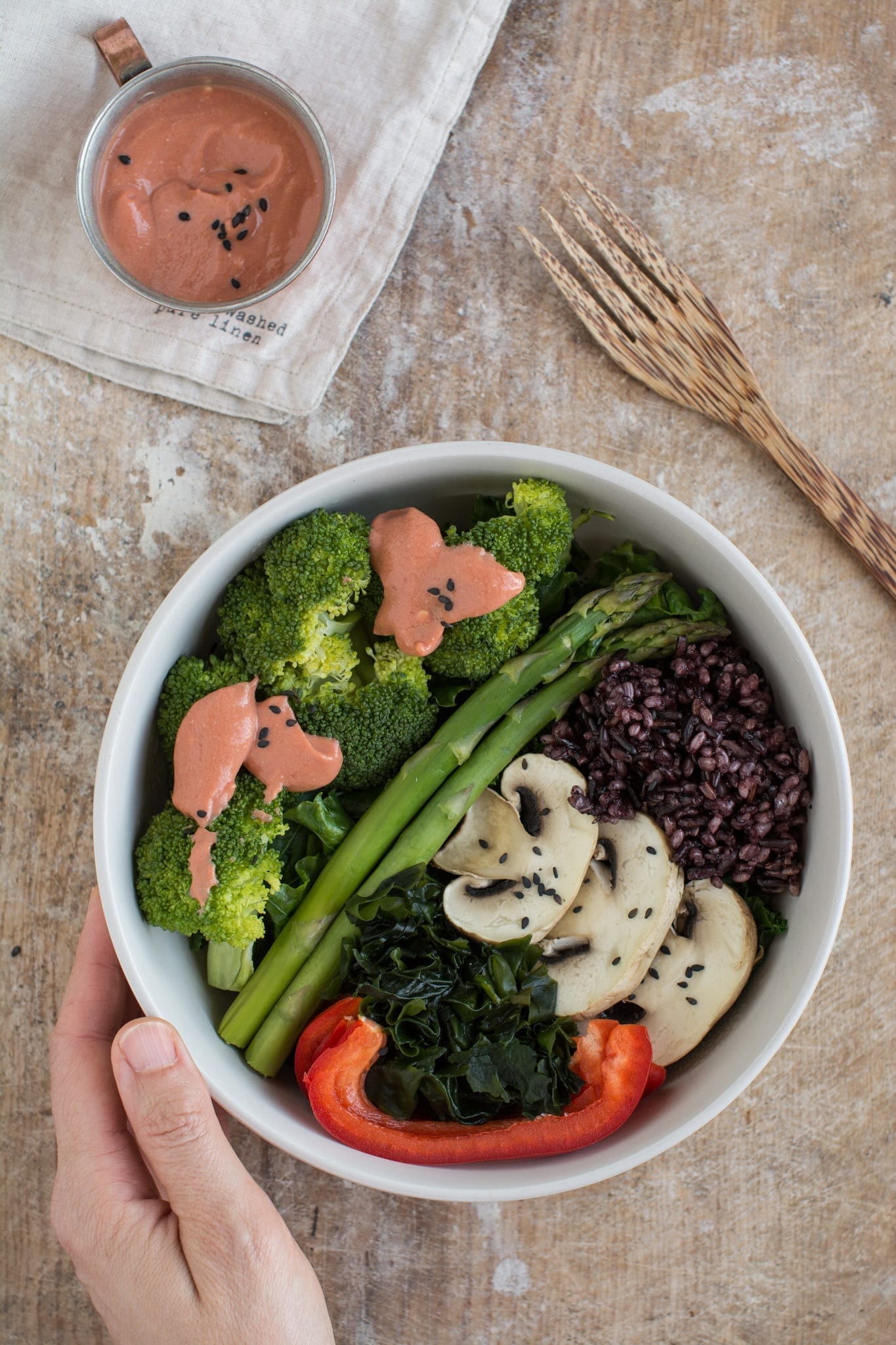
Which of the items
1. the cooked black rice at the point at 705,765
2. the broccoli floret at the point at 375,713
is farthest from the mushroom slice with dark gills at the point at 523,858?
the broccoli floret at the point at 375,713

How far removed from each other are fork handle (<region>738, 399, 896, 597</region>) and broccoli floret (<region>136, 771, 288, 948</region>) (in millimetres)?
1529

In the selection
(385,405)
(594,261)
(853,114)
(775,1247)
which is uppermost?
(853,114)

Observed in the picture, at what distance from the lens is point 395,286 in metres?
2.57

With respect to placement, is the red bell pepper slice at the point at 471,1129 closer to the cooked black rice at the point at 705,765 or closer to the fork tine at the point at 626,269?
the cooked black rice at the point at 705,765

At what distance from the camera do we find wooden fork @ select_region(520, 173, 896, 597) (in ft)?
8.33

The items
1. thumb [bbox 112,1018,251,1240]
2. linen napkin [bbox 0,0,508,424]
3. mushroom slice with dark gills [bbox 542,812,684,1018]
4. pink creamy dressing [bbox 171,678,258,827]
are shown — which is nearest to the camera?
thumb [bbox 112,1018,251,1240]

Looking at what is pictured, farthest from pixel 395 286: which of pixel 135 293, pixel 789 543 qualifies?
pixel 789 543

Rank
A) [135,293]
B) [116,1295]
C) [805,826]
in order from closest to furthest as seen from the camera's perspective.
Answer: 1. [116,1295]
2. [805,826]
3. [135,293]

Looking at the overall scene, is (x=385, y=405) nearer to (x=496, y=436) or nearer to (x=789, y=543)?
(x=496, y=436)

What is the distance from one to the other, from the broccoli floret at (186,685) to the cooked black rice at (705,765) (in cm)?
77

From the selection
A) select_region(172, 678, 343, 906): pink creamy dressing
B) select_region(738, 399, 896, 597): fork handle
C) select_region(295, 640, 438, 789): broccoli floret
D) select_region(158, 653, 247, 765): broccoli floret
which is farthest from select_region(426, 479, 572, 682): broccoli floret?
select_region(738, 399, 896, 597): fork handle

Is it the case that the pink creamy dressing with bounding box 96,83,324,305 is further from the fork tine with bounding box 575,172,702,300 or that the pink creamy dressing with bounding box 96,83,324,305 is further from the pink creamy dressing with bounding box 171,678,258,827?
the pink creamy dressing with bounding box 171,678,258,827

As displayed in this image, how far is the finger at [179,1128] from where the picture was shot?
1989 millimetres

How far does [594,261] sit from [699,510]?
0.70 meters
